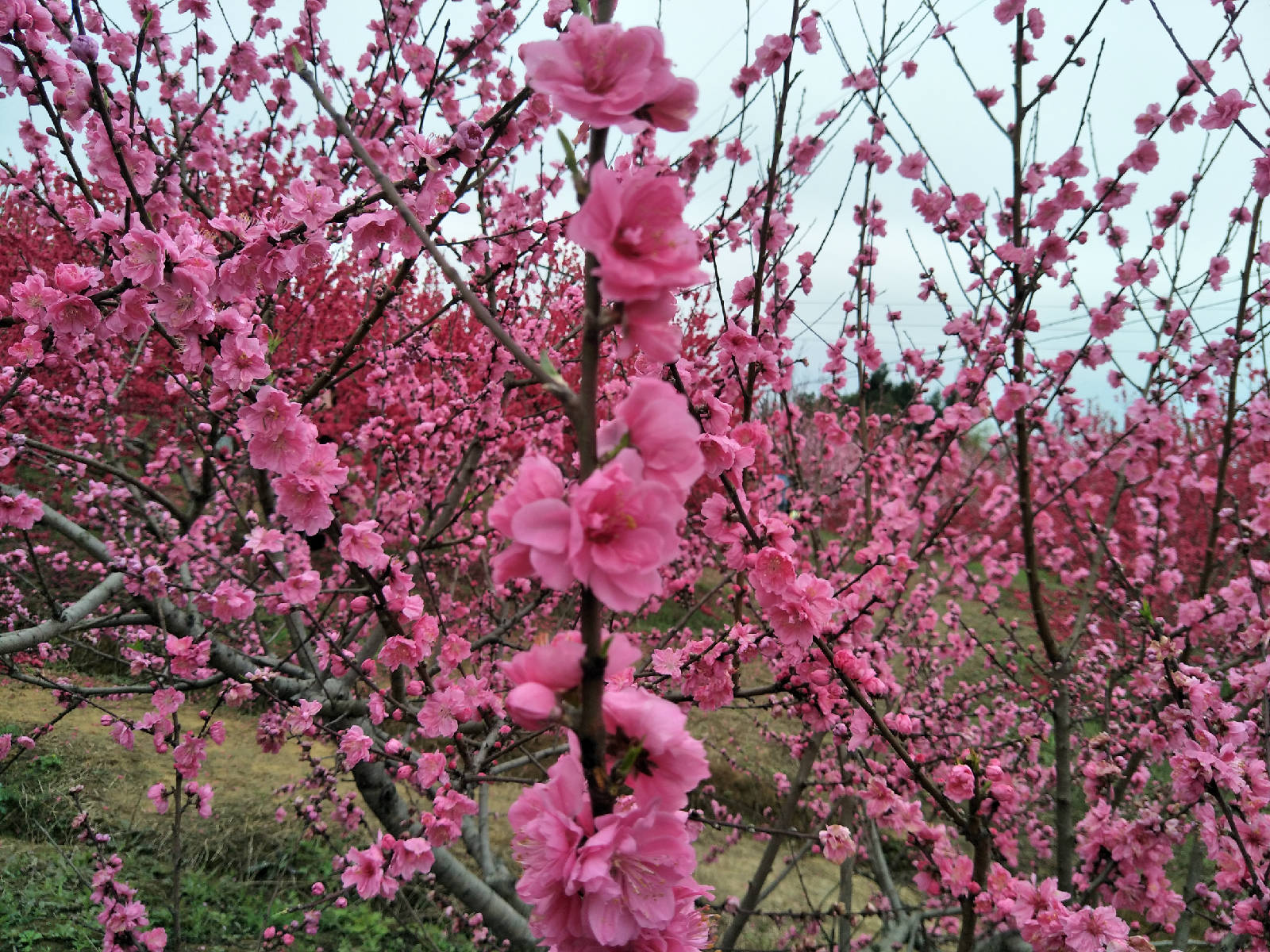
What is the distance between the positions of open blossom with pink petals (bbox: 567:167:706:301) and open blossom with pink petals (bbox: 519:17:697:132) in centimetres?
10

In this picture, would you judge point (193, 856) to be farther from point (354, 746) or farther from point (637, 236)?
Answer: point (637, 236)

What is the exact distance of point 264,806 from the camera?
4.46 m

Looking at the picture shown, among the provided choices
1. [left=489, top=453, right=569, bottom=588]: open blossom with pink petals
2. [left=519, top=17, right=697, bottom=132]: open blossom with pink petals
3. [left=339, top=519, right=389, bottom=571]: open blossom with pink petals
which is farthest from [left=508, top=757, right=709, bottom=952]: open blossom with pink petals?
[left=339, top=519, right=389, bottom=571]: open blossom with pink petals

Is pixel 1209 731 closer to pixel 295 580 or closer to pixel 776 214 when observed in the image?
pixel 776 214

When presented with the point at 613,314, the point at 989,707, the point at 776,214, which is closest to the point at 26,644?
the point at 613,314

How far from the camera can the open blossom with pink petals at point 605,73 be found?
28.9 inches

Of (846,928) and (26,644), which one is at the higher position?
(26,644)

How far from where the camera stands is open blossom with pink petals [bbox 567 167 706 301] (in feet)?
2.14

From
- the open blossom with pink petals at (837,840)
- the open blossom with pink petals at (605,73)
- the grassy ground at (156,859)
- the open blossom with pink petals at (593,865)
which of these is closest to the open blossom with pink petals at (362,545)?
the open blossom with pink petals at (593,865)

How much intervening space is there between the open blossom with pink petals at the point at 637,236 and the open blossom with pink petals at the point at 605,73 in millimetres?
99

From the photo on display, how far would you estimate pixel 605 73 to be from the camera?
77 cm

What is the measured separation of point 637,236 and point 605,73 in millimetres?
250

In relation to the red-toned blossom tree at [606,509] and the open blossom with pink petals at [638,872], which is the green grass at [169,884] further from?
the open blossom with pink petals at [638,872]

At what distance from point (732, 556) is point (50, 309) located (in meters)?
1.85
